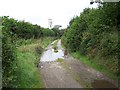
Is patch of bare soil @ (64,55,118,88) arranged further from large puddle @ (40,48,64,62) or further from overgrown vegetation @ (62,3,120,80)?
large puddle @ (40,48,64,62)

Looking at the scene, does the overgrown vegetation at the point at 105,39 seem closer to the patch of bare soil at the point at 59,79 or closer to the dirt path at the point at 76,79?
the dirt path at the point at 76,79

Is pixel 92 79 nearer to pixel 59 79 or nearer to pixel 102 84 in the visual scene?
pixel 102 84

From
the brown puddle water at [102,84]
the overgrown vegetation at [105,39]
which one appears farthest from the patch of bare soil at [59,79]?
the overgrown vegetation at [105,39]

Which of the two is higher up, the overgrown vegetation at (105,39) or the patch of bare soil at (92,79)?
the overgrown vegetation at (105,39)

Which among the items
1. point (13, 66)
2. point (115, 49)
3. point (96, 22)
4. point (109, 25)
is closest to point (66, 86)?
point (13, 66)

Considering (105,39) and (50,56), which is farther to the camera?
(50,56)

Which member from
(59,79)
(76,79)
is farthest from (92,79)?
(59,79)

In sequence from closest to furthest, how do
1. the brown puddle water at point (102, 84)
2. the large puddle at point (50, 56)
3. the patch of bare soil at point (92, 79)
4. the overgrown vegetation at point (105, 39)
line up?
1. the brown puddle water at point (102, 84)
2. the patch of bare soil at point (92, 79)
3. the overgrown vegetation at point (105, 39)
4. the large puddle at point (50, 56)

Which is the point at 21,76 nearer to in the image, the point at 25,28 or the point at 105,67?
the point at 105,67

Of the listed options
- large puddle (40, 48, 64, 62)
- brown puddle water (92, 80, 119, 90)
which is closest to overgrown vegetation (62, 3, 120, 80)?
brown puddle water (92, 80, 119, 90)

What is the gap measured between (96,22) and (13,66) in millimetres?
11721

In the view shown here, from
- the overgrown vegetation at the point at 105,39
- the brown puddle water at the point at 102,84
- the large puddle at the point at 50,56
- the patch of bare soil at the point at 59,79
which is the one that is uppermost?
the overgrown vegetation at the point at 105,39

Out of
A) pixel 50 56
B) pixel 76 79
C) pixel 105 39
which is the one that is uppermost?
pixel 105 39

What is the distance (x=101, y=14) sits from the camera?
2111cm
